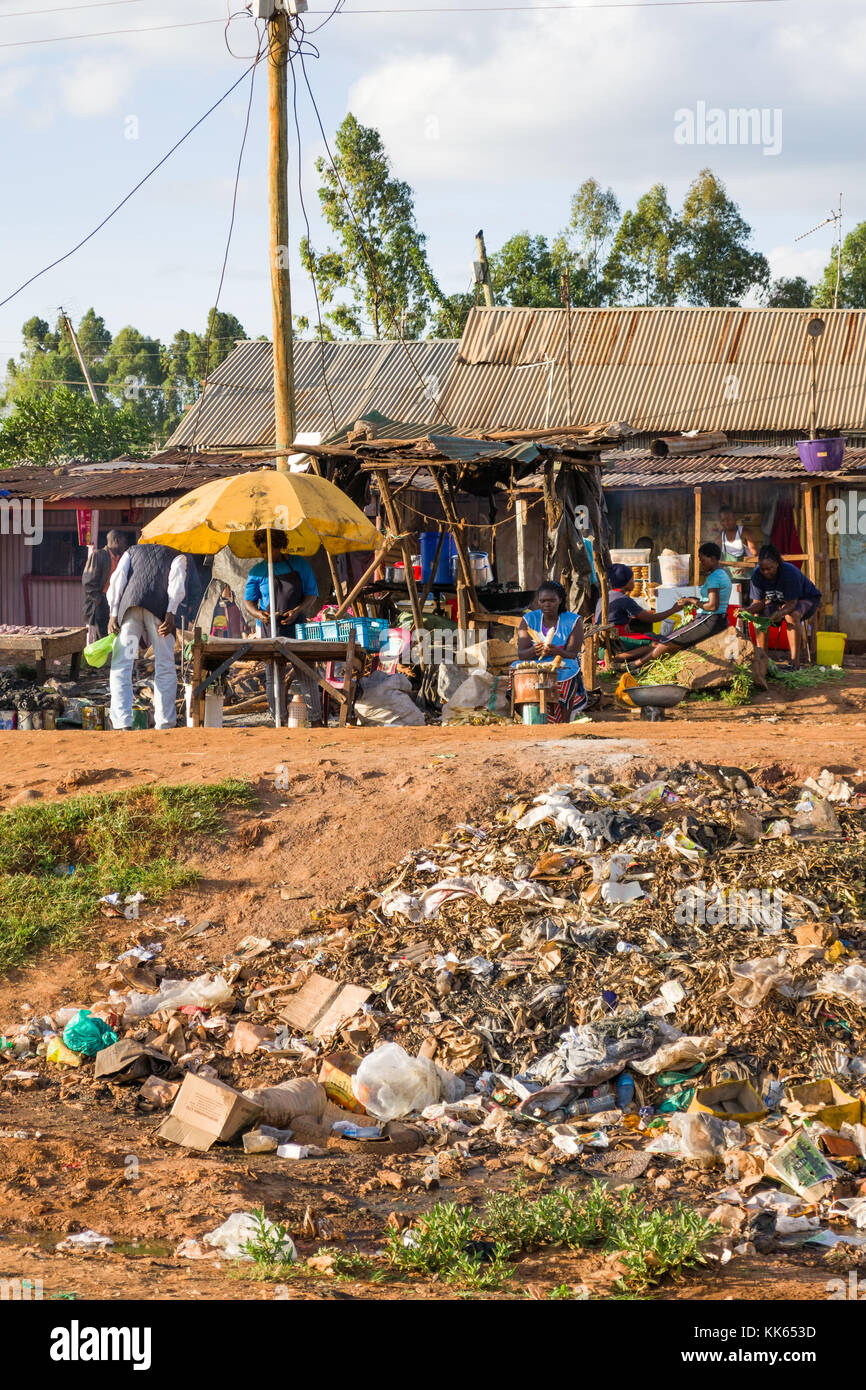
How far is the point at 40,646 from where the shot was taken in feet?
41.1

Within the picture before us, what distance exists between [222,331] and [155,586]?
1577 inches

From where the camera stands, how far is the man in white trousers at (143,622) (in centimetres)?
954

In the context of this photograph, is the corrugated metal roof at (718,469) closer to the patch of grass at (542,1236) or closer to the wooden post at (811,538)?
the wooden post at (811,538)

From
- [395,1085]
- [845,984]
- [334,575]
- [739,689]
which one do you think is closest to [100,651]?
[334,575]

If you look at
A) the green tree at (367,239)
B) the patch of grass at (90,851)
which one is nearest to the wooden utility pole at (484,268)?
the green tree at (367,239)

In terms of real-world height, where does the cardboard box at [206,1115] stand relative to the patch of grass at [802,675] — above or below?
below

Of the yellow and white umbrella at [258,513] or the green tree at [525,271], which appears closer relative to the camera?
the yellow and white umbrella at [258,513]

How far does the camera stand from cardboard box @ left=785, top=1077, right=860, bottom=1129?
467 centimetres

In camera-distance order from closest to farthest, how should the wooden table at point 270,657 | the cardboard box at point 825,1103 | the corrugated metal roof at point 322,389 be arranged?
the cardboard box at point 825,1103, the wooden table at point 270,657, the corrugated metal roof at point 322,389

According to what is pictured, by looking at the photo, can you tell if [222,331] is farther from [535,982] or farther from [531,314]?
[535,982]

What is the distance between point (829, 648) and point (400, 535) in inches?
198

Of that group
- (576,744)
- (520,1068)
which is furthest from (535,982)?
(576,744)

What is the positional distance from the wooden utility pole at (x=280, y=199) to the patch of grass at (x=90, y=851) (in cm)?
567

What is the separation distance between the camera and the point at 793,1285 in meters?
3.44
